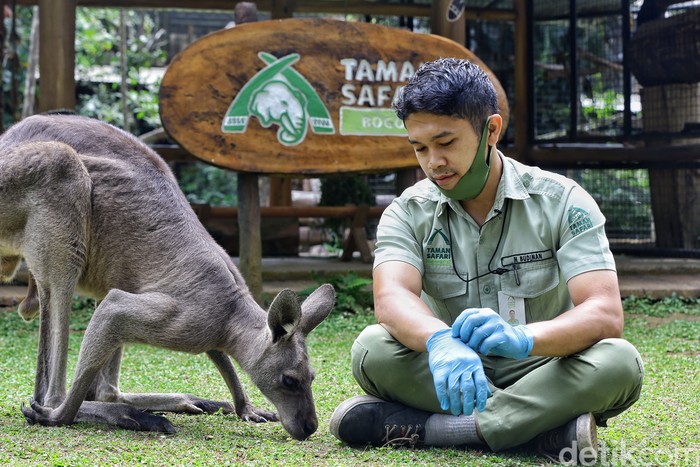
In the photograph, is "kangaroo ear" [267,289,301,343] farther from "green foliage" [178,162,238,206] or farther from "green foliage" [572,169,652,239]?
"green foliage" [178,162,238,206]

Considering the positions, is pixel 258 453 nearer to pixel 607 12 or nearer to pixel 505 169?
pixel 505 169

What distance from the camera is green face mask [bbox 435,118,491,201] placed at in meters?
3.35

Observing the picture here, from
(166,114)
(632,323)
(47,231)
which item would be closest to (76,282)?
(47,231)

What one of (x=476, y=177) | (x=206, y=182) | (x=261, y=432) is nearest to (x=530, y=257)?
(x=476, y=177)

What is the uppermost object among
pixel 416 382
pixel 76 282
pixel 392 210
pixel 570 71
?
pixel 570 71

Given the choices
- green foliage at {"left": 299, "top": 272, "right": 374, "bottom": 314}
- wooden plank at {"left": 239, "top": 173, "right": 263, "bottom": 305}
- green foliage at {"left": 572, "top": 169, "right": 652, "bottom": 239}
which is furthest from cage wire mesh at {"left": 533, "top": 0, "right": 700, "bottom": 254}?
wooden plank at {"left": 239, "top": 173, "right": 263, "bottom": 305}

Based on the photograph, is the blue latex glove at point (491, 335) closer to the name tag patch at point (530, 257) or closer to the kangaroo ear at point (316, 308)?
the name tag patch at point (530, 257)

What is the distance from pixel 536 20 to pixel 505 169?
6.78 m

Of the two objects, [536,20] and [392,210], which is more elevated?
[536,20]

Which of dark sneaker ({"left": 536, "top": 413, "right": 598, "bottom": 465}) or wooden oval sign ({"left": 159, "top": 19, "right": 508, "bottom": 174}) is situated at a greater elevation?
wooden oval sign ({"left": 159, "top": 19, "right": 508, "bottom": 174})

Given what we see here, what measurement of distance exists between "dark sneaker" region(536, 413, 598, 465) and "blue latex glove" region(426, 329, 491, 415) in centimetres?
41

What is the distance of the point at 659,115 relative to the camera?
9.48 metres

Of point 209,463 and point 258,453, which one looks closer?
point 209,463

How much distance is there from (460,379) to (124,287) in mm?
1908
